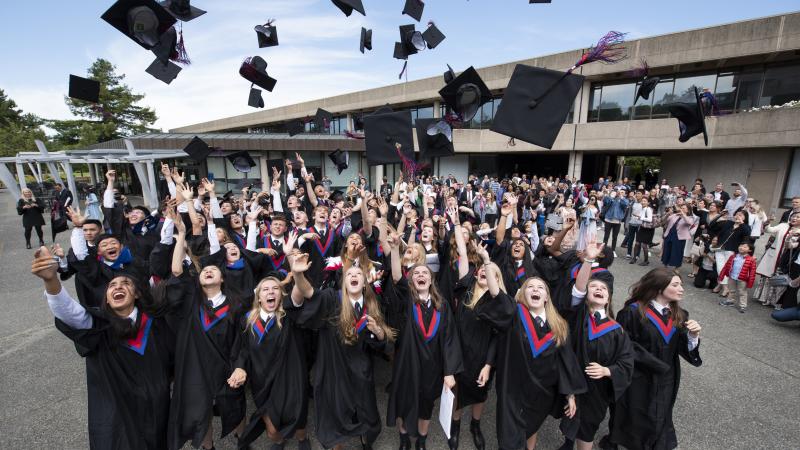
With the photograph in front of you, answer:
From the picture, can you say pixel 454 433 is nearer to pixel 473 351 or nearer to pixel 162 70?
pixel 473 351

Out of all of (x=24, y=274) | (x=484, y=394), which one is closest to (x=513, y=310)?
(x=484, y=394)

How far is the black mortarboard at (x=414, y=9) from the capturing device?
640 cm

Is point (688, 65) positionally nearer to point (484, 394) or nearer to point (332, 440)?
point (484, 394)

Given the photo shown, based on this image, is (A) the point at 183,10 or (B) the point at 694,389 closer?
(B) the point at 694,389

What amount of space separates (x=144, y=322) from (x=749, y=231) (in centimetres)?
859

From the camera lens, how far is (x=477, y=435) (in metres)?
2.95

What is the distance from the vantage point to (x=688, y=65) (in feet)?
49.2

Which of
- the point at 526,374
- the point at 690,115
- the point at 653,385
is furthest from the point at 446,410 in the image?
the point at 690,115

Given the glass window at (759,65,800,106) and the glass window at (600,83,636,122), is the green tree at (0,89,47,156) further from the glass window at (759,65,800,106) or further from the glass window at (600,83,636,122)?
the glass window at (759,65,800,106)

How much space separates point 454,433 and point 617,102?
1913 cm

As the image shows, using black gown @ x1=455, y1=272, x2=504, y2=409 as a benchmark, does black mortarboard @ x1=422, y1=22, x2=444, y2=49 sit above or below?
above

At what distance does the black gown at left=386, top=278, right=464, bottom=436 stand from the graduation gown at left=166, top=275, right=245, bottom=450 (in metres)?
1.27

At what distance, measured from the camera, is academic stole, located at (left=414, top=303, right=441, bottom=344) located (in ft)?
9.06

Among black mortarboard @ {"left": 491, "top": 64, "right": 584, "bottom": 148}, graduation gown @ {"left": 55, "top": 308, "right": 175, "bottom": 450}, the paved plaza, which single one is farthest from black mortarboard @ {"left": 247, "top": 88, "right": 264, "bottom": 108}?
graduation gown @ {"left": 55, "top": 308, "right": 175, "bottom": 450}
